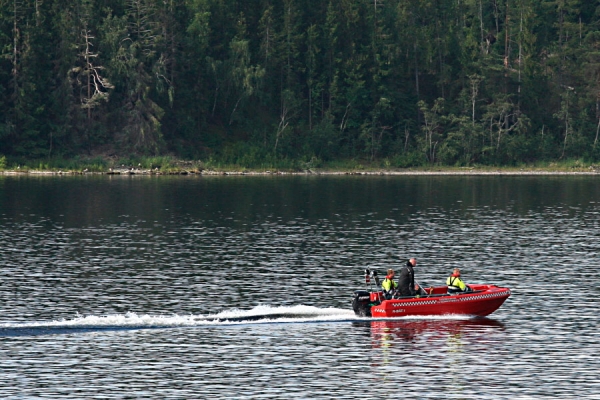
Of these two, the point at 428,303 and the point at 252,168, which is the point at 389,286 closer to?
the point at 428,303

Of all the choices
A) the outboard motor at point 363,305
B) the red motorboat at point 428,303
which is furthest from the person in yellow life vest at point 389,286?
the outboard motor at point 363,305

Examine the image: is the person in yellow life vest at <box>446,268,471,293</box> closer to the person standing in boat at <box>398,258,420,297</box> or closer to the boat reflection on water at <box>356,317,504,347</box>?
the boat reflection on water at <box>356,317,504,347</box>

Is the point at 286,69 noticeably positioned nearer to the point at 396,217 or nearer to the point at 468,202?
the point at 468,202

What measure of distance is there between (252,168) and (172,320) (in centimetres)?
12606

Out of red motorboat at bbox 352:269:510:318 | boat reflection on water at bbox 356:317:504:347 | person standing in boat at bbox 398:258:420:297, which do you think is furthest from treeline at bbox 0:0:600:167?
boat reflection on water at bbox 356:317:504:347

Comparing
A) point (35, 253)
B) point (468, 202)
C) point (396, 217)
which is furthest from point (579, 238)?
point (35, 253)

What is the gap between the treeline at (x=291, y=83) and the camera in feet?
549

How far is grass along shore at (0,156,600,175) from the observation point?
16612 centimetres

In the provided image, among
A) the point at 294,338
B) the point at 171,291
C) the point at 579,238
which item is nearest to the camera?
the point at 294,338

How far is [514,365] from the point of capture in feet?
140

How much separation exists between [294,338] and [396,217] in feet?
189

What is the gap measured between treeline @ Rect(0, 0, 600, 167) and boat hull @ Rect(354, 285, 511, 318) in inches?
4687

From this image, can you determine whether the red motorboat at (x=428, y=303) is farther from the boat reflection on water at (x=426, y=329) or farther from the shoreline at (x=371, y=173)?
the shoreline at (x=371, y=173)

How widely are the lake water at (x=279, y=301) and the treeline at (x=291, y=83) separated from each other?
52.0 metres
